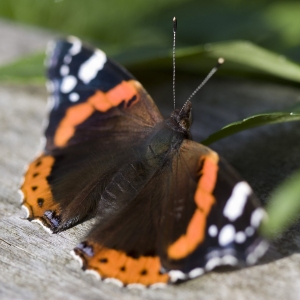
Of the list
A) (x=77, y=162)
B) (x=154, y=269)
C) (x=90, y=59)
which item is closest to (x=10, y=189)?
(x=77, y=162)

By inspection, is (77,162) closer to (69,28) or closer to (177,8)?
(177,8)

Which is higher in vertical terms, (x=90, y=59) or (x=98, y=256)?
(x=90, y=59)

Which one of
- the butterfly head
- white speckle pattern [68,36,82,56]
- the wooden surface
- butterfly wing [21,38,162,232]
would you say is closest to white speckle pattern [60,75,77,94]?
butterfly wing [21,38,162,232]

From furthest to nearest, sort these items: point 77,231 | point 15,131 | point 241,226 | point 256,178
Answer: point 15,131
point 256,178
point 77,231
point 241,226

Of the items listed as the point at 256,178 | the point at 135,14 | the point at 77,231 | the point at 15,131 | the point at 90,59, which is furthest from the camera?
the point at 135,14

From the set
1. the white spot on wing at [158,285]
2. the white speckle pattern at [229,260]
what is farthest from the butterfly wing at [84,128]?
the white speckle pattern at [229,260]

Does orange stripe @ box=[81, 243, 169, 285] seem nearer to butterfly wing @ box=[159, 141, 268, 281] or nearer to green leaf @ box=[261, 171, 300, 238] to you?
butterfly wing @ box=[159, 141, 268, 281]

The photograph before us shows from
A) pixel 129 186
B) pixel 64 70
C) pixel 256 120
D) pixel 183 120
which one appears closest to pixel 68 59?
pixel 64 70

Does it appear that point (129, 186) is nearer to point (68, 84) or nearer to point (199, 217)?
point (199, 217)
